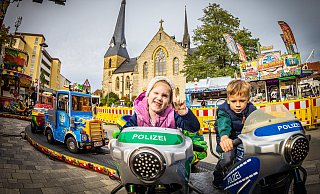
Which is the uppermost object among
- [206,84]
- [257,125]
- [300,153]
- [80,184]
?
[206,84]

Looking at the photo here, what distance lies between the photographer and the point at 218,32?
1797cm

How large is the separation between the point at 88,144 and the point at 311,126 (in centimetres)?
816

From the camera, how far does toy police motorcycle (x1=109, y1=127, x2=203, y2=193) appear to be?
1082mm

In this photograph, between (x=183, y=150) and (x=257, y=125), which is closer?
(x=183, y=150)

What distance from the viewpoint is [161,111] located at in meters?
1.68

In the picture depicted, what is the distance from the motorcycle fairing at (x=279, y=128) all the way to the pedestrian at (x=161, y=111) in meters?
0.59

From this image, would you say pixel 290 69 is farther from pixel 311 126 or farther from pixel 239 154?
pixel 239 154

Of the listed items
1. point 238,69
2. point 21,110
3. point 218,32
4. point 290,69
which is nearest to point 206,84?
point 238,69

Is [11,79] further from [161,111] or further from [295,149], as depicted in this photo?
Result: [295,149]

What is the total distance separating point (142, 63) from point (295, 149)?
126 ft

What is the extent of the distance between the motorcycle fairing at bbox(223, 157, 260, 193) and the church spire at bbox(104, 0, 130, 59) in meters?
51.5

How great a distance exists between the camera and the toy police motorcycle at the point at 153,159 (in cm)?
108

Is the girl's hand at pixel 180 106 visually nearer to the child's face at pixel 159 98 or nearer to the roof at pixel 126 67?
the child's face at pixel 159 98

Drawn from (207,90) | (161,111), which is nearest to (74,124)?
(161,111)
